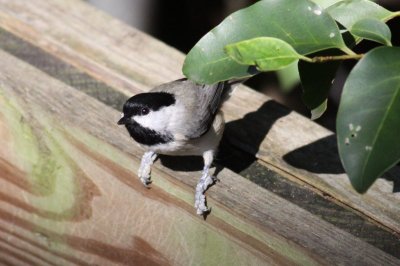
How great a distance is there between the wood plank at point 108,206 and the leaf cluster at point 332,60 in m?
0.30

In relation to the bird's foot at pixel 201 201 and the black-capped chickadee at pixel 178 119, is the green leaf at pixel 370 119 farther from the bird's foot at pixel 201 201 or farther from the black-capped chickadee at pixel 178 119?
the black-capped chickadee at pixel 178 119

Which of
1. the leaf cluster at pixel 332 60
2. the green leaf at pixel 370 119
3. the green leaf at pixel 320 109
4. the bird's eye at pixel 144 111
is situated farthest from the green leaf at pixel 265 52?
the bird's eye at pixel 144 111

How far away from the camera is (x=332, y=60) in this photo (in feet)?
4.71

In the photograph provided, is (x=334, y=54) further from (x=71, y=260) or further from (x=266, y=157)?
(x=71, y=260)

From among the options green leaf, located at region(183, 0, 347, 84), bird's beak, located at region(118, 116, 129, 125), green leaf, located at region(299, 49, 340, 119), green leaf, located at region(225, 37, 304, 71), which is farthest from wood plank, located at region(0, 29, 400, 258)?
green leaf, located at region(225, 37, 304, 71)

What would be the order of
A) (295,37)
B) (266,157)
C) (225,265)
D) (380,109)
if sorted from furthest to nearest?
1. (266,157)
2. (225,265)
3. (295,37)
4. (380,109)

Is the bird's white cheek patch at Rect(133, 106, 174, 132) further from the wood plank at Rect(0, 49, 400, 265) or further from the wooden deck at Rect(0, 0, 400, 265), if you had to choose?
the wood plank at Rect(0, 49, 400, 265)

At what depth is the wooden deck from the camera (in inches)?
62.7

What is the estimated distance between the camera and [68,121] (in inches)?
70.6

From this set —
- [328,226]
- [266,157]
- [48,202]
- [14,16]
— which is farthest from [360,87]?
[14,16]

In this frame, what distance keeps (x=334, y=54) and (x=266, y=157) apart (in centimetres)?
56

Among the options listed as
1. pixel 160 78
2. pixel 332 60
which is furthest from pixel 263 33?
pixel 160 78

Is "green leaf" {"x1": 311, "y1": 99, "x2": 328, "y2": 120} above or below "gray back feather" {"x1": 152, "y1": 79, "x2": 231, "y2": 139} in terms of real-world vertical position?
above

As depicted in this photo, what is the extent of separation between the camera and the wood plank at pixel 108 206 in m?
1.57
